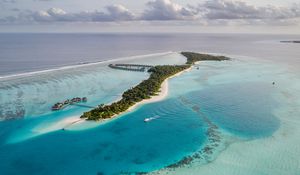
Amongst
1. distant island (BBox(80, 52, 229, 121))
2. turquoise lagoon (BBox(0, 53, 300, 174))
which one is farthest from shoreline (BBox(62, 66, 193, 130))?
turquoise lagoon (BBox(0, 53, 300, 174))

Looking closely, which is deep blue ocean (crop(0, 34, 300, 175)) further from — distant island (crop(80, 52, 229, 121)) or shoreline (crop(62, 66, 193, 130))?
distant island (crop(80, 52, 229, 121))

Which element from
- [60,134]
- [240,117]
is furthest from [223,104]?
[60,134]

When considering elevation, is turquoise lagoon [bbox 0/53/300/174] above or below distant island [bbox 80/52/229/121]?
below

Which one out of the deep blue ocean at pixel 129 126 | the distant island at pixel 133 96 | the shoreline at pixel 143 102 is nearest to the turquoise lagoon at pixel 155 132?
the deep blue ocean at pixel 129 126

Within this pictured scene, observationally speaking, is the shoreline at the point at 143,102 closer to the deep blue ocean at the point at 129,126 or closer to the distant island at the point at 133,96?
the distant island at the point at 133,96

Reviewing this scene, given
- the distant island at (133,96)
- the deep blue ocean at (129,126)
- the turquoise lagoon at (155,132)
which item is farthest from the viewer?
the distant island at (133,96)

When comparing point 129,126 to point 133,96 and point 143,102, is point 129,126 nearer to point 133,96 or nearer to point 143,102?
point 143,102

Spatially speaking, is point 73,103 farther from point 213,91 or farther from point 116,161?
point 213,91

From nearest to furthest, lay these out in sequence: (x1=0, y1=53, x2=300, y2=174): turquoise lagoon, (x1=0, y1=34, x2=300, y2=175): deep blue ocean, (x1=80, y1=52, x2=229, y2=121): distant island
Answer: (x1=0, y1=53, x2=300, y2=174): turquoise lagoon
(x1=0, y1=34, x2=300, y2=175): deep blue ocean
(x1=80, y1=52, x2=229, y2=121): distant island
